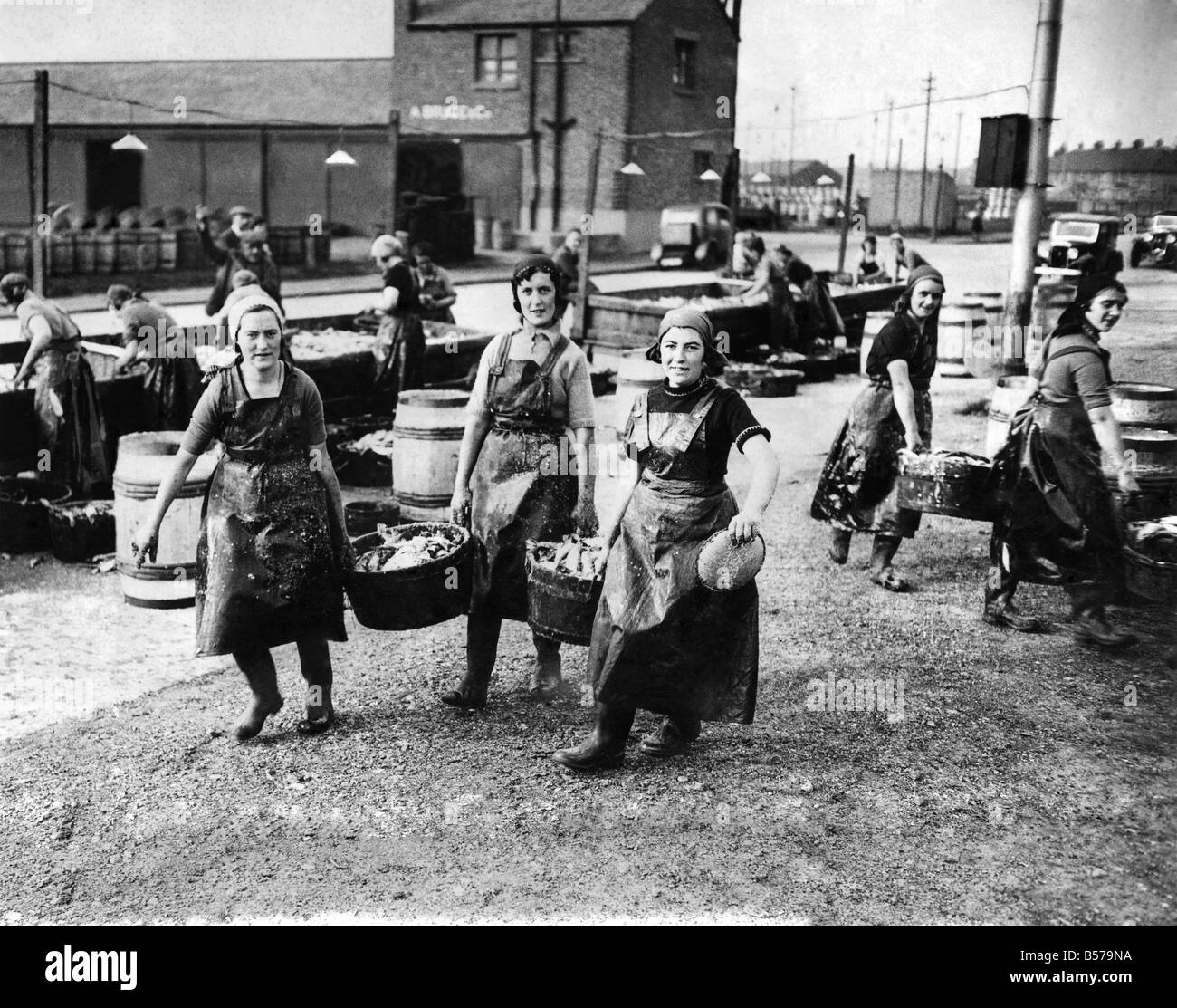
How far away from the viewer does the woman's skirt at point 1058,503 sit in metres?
5.76

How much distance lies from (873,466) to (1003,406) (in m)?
1.19

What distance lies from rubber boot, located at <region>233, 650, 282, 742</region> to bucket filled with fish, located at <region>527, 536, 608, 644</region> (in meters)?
1.00

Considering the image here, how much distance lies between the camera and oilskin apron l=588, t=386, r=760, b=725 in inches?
167

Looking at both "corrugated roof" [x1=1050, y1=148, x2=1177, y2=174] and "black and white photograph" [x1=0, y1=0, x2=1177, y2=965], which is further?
"corrugated roof" [x1=1050, y1=148, x2=1177, y2=174]

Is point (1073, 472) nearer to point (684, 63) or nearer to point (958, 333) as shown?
point (958, 333)

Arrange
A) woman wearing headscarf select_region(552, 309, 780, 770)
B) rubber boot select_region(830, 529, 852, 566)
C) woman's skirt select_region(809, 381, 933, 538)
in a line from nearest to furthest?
woman wearing headscarf select_region(552, 309, 780, 770) < woman's skirt select_region(809, 381, 933, 538) < rubber boot select_region(830, 529, 852, 566)

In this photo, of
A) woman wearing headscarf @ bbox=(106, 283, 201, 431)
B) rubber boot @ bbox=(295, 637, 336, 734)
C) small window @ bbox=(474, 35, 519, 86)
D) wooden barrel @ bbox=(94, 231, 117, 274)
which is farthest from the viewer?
small window @ bbox=(474, 35, 519, 86)

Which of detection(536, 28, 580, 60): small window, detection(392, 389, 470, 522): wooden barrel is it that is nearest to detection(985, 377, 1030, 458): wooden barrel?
detection(392, 389, 470, 522): wooden barrel

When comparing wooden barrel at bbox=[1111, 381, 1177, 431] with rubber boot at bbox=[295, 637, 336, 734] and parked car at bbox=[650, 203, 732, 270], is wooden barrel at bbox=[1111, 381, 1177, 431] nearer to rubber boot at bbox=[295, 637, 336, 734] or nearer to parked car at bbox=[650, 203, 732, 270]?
rubber boot at bbox=[295, 637, 336, 734]

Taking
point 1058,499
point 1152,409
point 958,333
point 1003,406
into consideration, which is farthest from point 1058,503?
point 958,333

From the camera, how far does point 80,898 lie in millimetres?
3682

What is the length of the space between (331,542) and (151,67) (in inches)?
1080

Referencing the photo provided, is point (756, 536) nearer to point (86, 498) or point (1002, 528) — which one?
point (1002, 528)

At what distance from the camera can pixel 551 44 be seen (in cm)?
2620
